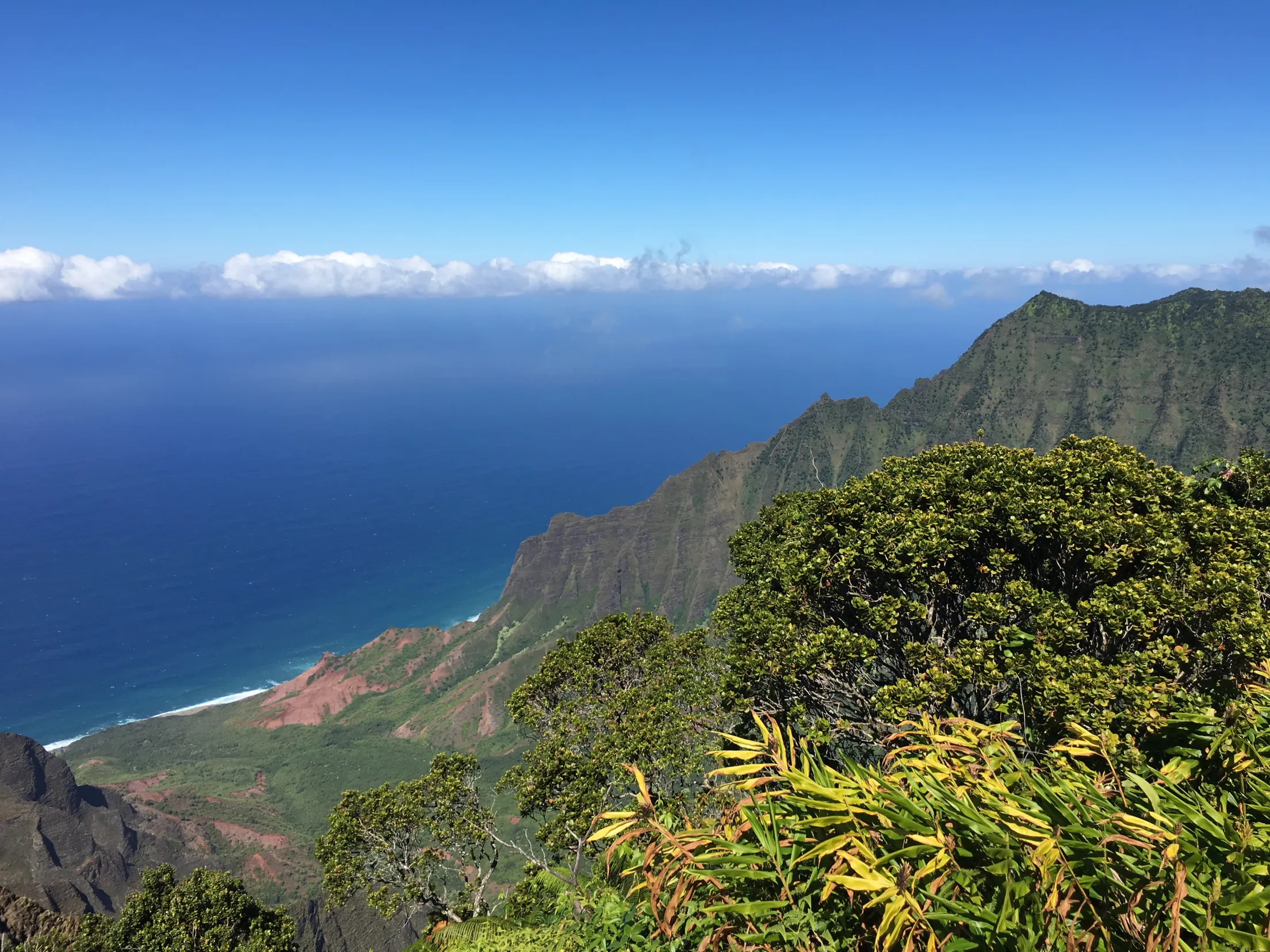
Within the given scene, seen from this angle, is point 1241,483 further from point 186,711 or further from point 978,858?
point 186,711

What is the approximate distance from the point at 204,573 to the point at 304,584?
27.6m

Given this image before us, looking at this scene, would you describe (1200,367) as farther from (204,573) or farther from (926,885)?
(204,573)

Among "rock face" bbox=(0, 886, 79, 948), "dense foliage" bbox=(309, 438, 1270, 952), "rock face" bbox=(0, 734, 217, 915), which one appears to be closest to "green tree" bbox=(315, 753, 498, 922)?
"dense foliage" bbox=(309, 438, 1270, 952)

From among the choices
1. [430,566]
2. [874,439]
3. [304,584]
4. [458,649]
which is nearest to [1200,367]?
[874,439]

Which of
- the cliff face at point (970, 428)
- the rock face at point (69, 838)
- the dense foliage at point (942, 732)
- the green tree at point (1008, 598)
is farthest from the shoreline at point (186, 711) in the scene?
the green tree at point (1008, 598)

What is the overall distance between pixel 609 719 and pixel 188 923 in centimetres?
1180

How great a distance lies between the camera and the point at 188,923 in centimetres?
1641

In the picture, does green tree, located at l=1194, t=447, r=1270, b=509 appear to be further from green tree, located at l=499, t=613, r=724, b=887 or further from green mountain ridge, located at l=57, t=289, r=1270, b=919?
green mountain ridge, located at l=57, t=289, r=1270, b=919

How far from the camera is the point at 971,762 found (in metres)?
3.08

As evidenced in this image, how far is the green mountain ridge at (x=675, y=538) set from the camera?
82.9m

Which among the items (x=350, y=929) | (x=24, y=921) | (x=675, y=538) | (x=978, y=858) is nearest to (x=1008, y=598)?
(x=978, y=858)

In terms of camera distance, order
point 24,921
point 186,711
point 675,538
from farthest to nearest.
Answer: point 675,538 < point 186,711 < point 24,921

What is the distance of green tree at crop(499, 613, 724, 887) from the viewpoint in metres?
14.1

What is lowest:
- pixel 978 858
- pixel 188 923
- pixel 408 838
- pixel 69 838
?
pixel 69 838
